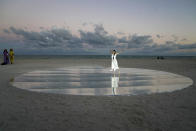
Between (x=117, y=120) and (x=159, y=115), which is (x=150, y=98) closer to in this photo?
(x=159, y=115)

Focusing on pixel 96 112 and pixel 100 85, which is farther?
pixel 100 85

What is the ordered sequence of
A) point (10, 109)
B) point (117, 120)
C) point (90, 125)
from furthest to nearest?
1. point (10, 109)
2. point (117, 120)
3. point (90, 125)

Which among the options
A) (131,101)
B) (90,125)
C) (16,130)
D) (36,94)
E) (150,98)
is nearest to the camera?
(16,130)

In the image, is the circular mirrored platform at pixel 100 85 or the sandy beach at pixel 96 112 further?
the circular mirrored platform at pixel 100 85

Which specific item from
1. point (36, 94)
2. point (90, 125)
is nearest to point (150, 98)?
→ point (90, 125)

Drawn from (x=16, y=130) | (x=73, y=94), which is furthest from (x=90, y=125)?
(x=73, y=94)

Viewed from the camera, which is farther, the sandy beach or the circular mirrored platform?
the circular mirrored platform

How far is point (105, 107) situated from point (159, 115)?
5.25 feet

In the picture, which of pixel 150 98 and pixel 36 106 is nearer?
pixel 36 106

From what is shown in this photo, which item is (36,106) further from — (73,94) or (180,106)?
(180,106)

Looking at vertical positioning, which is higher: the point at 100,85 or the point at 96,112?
the point at 100,85

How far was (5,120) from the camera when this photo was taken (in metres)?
3.37

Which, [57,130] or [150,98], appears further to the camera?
[150,98]

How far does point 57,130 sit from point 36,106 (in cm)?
166
